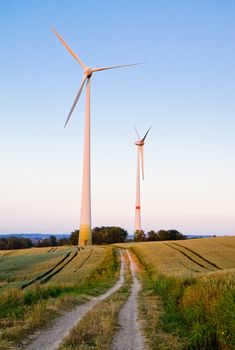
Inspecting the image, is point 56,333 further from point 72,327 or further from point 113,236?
point 113,236

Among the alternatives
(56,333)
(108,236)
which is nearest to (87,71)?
(56,333)

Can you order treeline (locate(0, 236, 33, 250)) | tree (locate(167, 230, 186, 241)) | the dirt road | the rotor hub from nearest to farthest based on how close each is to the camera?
the dirt road
the rotor hub
tree (locate(167, 230, 186, 241))
treeline (locate(0, 236, 33, 250))

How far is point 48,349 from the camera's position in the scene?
39.4 ft

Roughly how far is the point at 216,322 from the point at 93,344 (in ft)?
12.7

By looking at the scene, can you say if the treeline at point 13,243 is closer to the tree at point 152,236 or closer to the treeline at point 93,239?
the treeline at point 93,239

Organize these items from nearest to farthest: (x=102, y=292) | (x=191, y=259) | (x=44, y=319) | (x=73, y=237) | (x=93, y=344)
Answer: (x=93, y=344) < (x=44, y=319) < (x=102, y=292) < (x=191, y=259) < (x=73, y=237)

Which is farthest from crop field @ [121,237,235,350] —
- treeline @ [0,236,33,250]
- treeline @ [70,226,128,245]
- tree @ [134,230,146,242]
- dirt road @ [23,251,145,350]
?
treeline @ [0,236,33,250]

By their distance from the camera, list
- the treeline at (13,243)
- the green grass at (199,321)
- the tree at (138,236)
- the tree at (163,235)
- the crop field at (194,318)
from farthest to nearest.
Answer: the treeline at (13,243)
the tree at (163,235)
the tree at (138,236)
the crop field at (194,318)
the green grass at (199,321)

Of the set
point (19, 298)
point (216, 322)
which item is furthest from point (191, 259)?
point (216, 322)

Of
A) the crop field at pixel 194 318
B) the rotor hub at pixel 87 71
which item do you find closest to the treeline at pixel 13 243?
the rotor hub at pixel 87 71

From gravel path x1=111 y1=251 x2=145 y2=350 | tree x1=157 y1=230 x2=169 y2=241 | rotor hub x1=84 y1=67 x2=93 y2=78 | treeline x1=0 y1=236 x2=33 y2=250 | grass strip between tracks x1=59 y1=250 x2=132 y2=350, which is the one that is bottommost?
gravel path x1=111 y1=251 x2=145 y2=350

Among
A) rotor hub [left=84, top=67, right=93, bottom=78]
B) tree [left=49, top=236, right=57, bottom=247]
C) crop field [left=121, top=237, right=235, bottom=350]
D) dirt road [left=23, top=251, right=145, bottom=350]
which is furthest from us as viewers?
tree [left=49, top=236, right=57, bottom=247]

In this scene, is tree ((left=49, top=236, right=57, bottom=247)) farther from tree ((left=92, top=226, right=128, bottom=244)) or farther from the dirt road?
the dirt road

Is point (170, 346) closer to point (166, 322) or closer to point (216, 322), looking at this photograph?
point (216, 322)
